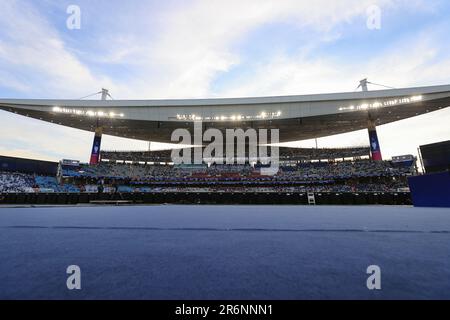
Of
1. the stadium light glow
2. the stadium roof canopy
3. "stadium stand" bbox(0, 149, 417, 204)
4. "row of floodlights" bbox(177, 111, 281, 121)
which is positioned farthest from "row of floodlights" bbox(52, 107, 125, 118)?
the stadium light glow

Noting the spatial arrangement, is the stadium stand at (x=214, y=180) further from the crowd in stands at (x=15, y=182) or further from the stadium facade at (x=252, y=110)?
the stadium facade at (x=252, y=110)

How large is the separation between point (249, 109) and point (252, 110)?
466 millimetres

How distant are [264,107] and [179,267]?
30.1 m

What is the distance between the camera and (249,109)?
30281mm

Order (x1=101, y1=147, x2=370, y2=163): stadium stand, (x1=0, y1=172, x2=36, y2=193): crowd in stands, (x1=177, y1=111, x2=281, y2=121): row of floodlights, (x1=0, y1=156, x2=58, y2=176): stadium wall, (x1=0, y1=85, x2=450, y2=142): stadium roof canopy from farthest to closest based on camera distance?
(x1=101, y1=147, x2=370, y2=163): stadium stand → (x1=0, y1=156, x2=58, y2=176): stadium wall → (x1=177, y1=111, x2=281, y2=121): row of floodlights → (x1=0, y1=172, x2=36, y2=193): crowd in stands → (x1=0, y1=85, x2=450, y2=142): stadium roof canopy

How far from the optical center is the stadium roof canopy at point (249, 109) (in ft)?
91.6

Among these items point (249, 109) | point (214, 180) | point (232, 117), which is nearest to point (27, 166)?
point (214, 180)

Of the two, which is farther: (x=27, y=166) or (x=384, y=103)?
(x=27, y=166)

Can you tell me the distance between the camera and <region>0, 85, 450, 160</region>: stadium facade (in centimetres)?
2795

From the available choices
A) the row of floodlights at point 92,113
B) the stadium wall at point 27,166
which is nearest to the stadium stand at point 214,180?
the stadium wall at point 27,166

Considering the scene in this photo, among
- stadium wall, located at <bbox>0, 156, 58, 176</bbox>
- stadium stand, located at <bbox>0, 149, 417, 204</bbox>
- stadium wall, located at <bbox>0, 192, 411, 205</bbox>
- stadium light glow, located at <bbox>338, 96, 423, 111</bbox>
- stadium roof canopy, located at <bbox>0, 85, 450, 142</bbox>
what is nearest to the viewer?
stadium wall, located at <bbox>0, 192, 411, 205</bbox>

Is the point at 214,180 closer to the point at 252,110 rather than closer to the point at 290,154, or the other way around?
the point at 252,110

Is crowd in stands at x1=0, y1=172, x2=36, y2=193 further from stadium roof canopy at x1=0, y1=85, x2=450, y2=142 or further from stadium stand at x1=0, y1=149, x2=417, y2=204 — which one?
stadium roof canopy at x1=0, y1=85, x2=450, y2=142
